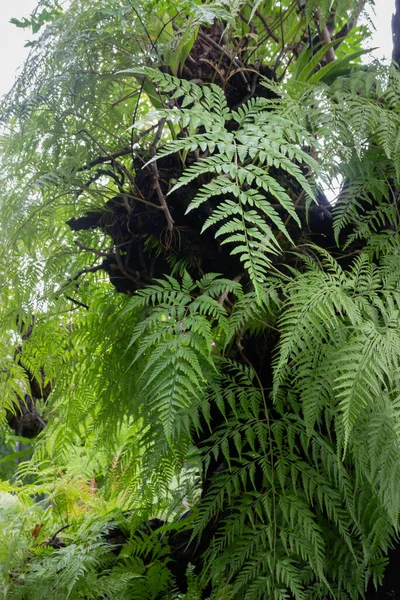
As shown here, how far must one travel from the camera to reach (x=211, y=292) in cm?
87

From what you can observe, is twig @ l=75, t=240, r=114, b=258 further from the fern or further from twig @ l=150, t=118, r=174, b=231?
the fern

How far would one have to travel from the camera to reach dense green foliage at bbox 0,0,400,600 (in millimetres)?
789

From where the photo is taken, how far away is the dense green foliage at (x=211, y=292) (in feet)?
2.59

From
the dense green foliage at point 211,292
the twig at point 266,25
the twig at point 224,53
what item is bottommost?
the dense green foliage at point 211,292

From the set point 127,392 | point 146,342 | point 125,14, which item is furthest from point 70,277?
point 125,14

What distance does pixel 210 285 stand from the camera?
89 cm

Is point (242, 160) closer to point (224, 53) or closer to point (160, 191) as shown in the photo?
point (160, 191)

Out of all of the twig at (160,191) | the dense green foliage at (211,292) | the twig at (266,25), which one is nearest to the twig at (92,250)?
the dense green foliage at (211,292)

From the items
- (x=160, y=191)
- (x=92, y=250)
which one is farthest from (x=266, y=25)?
(x=92, y=250)

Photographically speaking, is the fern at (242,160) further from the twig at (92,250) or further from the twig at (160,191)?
the twig at (92,250)

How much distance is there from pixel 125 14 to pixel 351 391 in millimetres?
719

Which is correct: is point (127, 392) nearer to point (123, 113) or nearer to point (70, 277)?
point (70, 277)

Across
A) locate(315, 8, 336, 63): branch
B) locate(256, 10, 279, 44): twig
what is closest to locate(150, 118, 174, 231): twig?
locate(256, 10, 279, 44): twig

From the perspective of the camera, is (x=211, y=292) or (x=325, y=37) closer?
A: (x=211, y=292)
